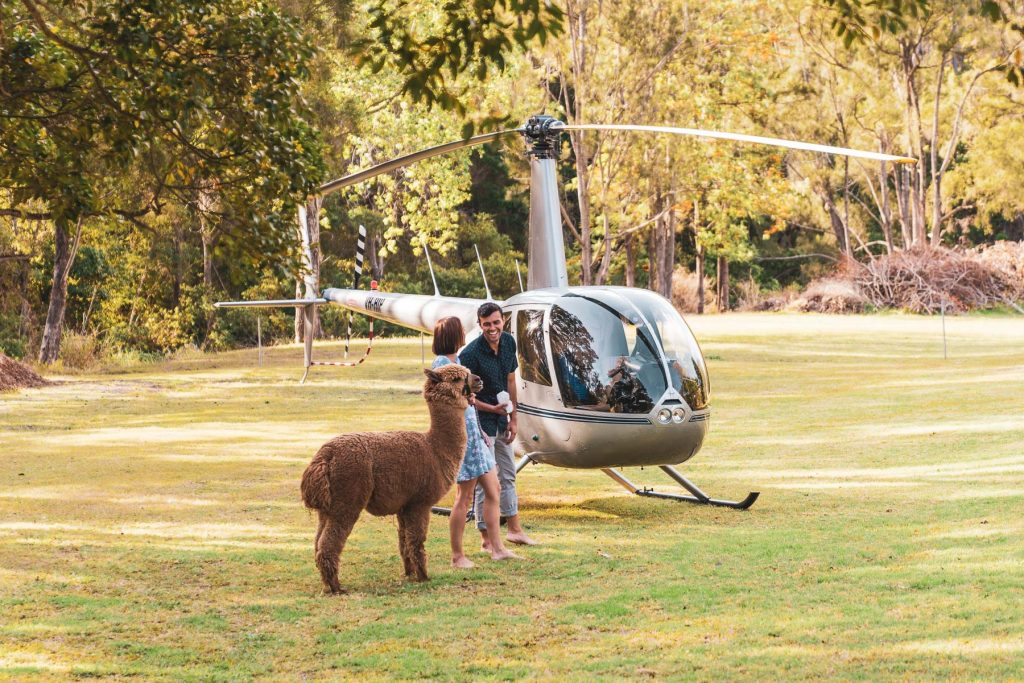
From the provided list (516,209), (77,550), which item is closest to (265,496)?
(77,550)

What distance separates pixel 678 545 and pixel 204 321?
29.2m

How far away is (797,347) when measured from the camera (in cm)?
2880


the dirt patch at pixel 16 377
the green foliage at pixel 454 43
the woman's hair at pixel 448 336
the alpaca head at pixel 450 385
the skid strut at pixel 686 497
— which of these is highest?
the green foliage at pixel 454 43

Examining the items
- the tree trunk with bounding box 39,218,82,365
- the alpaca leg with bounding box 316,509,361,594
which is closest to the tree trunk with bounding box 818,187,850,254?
the tree trunk with bounding box 39,218,82,365

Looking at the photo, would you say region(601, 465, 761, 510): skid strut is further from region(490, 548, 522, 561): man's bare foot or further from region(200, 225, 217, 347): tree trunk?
region(200, 225, 217, 347): tree trunk

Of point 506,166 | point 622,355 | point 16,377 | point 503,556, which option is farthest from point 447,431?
point 506,166

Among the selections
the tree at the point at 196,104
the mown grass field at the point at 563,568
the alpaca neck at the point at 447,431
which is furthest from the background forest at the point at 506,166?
the mown grass field at the point at 563,568

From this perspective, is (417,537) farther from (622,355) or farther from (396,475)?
(622,355)

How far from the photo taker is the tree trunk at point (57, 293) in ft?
84.5

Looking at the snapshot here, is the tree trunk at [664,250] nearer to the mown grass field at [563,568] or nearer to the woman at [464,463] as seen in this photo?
the mown grass field at [563,568]

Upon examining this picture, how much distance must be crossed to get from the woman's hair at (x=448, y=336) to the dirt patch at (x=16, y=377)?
15.7 meters

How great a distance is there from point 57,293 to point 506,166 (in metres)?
15.4

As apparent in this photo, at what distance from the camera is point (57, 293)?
1016 inches

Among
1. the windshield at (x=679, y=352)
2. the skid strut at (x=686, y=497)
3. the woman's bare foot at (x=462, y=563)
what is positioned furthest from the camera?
the skid strut at (x=686, y=497)
